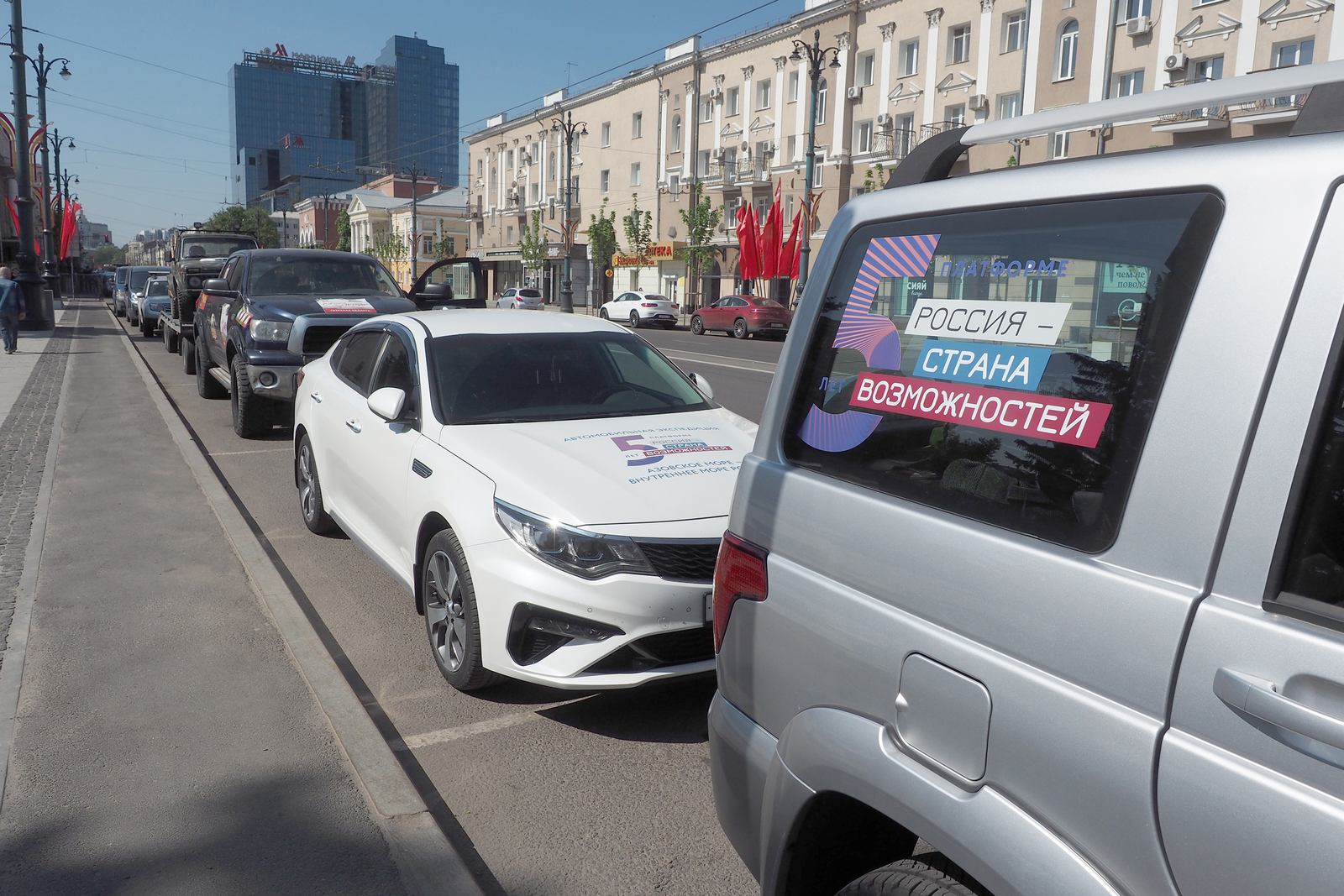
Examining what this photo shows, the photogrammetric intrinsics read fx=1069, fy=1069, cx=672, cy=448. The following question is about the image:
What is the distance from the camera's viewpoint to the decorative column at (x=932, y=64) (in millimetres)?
39594

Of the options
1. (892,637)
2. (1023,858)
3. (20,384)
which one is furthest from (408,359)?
(20,384)

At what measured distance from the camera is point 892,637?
6.17 feet

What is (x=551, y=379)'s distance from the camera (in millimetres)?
5445

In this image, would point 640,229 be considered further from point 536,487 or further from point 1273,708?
point 1273,708

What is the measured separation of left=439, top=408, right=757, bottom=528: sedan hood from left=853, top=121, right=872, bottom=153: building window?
4098 centimetres

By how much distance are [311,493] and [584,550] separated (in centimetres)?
355

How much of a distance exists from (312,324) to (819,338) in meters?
8.54

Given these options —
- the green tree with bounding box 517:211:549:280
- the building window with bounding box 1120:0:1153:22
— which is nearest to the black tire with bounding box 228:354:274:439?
the building window with bounding box 1120:0:1153:22

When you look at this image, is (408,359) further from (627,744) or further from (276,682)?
(627,744)

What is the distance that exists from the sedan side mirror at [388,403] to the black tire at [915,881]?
3484 mm

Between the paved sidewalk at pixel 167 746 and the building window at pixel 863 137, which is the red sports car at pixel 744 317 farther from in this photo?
the paved sidewalk at pixel 167 746

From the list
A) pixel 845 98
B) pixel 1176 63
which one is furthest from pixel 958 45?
pixel 1176 63

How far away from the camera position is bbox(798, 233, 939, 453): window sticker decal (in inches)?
82.6

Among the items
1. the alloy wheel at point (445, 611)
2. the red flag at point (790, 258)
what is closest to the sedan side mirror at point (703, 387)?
the alloy wheel at point (445, 611)
